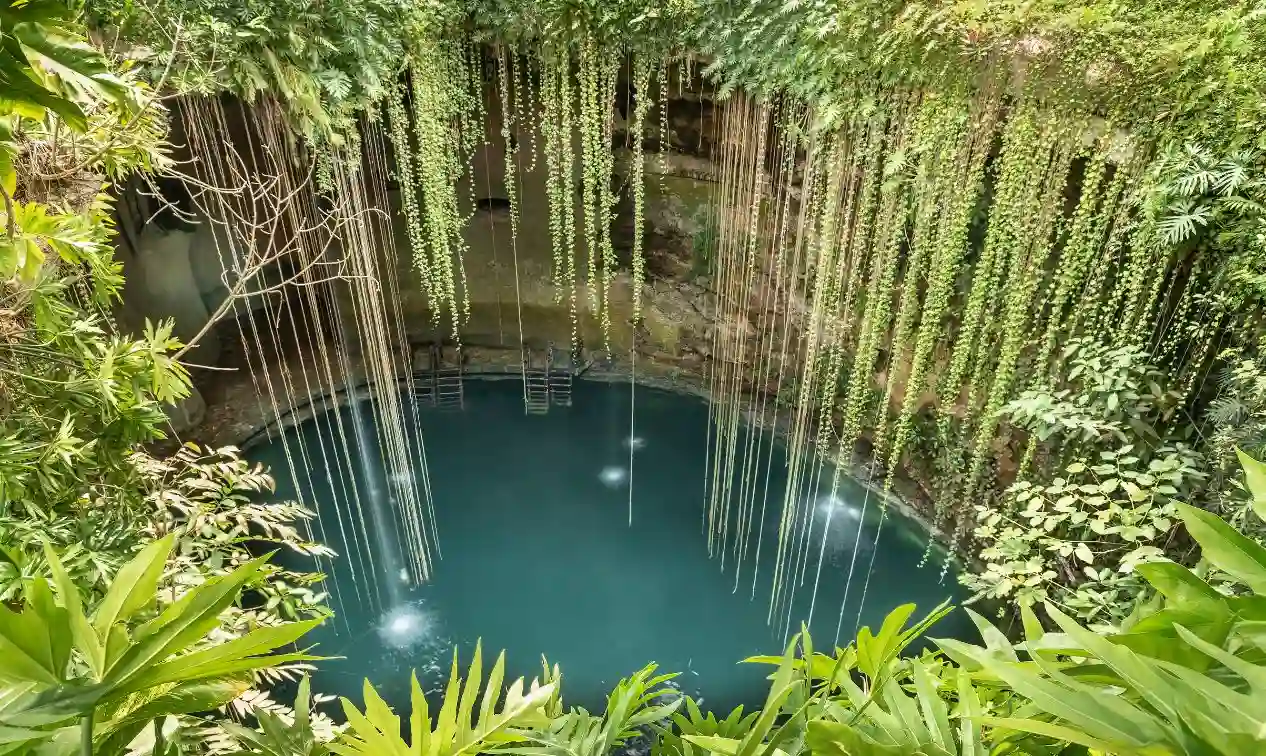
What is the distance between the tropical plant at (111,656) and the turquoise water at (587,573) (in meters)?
3.51

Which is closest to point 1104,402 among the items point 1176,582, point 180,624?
point 1176,582

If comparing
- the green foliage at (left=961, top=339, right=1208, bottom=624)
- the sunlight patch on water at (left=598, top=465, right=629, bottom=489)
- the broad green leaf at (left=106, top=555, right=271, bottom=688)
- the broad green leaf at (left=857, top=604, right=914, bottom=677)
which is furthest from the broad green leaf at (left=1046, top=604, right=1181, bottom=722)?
the sunlight patch on water at (left=598, top=465, right=629, bottom=489)

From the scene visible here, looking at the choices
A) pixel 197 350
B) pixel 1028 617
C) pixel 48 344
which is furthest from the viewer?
pixel 197 350

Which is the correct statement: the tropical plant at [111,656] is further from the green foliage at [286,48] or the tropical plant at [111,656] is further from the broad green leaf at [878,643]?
the green foliage at [286,48]

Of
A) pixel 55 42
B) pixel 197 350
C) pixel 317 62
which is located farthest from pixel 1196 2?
pixel 197 350

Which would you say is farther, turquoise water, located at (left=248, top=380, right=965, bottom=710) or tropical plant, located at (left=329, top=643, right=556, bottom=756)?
turquoise water, located at (left=248, top=380, right=965, bottom=710)

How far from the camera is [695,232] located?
249 inches

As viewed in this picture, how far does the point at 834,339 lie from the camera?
4.79m

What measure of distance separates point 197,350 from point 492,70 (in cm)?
334

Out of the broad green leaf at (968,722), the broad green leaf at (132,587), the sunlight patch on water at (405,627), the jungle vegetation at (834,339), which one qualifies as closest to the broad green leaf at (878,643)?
the jungle vegetation at (834,339)

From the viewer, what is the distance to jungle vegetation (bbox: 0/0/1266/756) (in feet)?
2.36

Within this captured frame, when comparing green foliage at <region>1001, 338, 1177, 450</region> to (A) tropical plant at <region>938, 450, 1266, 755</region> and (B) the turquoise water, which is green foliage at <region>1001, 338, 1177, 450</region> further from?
(A) tropical plant at <region>938, 450, 1266, 755</region>

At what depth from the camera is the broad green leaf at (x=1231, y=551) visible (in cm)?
70

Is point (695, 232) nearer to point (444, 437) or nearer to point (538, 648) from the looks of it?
point (444, 437)
